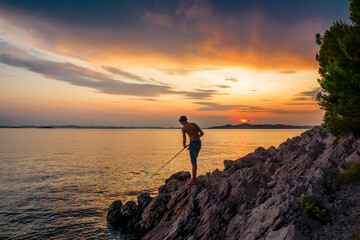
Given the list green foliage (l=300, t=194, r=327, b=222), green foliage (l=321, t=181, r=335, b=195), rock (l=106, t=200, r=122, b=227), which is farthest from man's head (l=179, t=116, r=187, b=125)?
rock (l=106, t=200, r=122, b=227)

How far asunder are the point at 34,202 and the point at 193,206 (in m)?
16.3

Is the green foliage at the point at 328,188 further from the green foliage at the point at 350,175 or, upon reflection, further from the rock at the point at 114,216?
the rock at the point at 114,216

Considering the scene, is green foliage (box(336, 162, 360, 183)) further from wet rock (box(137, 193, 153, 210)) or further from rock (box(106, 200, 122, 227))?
rock (box(106, 200, 122, 227))

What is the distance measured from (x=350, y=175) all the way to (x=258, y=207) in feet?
15.0

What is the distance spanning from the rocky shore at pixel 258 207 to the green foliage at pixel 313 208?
42 mm

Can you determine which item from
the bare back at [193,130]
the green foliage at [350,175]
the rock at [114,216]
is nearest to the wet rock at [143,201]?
the rock at [114,216]

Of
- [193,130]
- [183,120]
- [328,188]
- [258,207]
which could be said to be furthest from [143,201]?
[328,188]

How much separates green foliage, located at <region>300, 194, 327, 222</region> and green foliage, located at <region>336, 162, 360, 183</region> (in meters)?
2.63

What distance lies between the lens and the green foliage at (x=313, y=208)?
8582mm

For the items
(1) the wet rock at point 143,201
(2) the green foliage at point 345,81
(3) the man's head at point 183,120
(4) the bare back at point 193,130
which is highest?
(2) the green foliage at point 345,81

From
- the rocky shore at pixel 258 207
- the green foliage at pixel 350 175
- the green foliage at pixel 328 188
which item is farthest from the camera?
the green foliage at pixel 350 175

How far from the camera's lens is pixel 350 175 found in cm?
1096

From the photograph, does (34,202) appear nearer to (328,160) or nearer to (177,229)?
(177,229)

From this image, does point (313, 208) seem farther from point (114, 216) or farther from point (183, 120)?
point (114, 216)
